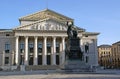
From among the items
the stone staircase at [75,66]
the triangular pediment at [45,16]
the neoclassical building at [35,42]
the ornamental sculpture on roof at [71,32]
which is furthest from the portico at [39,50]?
the stone staircase at [75,66]

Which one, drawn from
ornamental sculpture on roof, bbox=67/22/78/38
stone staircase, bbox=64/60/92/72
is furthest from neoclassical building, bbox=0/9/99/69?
stone staircase, bbox=64/60/92/72

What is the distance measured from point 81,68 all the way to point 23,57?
57.1 meters

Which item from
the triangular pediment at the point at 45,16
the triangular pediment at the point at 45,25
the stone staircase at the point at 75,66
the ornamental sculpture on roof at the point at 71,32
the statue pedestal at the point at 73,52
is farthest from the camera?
the triangular pediment at the point at 45,16

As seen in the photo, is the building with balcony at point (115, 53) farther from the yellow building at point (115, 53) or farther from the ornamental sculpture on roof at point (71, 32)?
the ornamental sculpture on roof at point (71, 32)

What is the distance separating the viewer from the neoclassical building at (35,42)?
296ft

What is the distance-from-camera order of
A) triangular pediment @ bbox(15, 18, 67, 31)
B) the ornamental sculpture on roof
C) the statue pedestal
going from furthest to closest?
triangular pediment @ bbox(15, 18, 67, 31), the ornamental sculpture on roof, the statue pedestal

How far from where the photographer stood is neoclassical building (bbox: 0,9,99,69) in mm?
90250

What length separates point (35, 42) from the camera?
90.8m

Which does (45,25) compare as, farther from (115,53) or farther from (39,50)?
(115,53)

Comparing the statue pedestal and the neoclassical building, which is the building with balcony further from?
the statue pedestal

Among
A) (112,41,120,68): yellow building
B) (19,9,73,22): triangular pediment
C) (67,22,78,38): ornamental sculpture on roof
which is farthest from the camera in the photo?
(112,41,120,68): yellow building

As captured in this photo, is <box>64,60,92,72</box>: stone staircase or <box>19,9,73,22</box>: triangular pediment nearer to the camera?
<box>64,60,92,72</box>: stone staircase

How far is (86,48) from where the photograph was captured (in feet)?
314

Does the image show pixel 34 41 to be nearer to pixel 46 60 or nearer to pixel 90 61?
pixel 46 60
